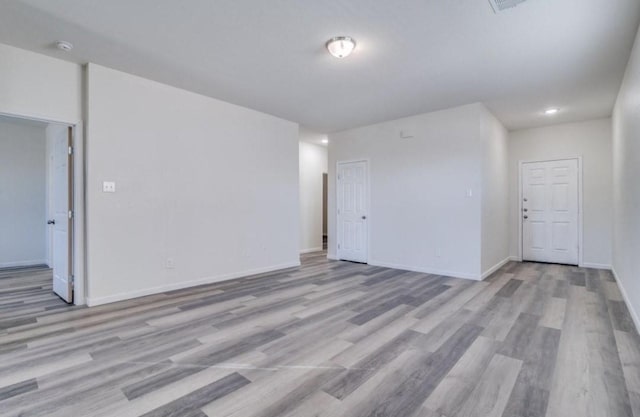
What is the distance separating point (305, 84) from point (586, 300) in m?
4.36

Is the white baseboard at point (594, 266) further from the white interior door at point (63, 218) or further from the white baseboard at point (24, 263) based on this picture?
the white baseboard at point (24, 263)

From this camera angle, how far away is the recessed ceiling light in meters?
3.02

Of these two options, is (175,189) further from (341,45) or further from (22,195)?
(22,195)

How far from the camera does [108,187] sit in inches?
142

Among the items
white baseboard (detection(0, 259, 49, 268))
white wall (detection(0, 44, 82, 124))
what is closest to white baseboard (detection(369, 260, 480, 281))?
white wall (detection(0, 44, 82, 124))

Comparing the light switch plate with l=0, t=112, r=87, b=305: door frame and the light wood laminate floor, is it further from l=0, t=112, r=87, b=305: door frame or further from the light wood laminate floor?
the light wood laminate floor

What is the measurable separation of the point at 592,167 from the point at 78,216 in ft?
26.5

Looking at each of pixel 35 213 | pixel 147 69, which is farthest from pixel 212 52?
pixel 35 213

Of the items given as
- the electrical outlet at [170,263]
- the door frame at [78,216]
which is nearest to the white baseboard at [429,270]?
the electrical outlet at [170,263]

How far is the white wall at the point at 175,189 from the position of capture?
356cm

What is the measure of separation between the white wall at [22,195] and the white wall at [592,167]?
9968 mm

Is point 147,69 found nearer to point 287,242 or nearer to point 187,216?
point 187,216

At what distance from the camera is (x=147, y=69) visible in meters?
3.60

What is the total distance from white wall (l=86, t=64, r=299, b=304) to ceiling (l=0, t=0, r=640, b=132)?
0.42m
